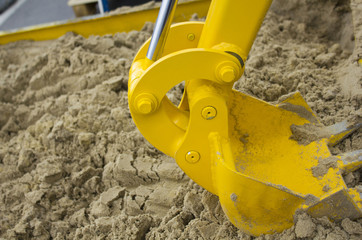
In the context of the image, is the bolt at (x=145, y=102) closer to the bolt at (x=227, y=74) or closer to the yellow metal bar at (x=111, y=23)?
the bolt at (x=227, y=74)

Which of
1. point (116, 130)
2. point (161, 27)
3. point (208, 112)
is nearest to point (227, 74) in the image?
point (208, 112)

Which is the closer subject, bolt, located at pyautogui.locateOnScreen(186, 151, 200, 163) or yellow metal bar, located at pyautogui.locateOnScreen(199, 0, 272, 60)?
yellow metal bar, located at pyautogui.locateOnScreen(199, 0, 272, 60)

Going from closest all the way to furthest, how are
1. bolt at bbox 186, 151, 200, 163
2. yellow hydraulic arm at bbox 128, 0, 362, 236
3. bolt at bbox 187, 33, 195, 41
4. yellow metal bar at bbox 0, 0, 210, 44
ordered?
1. yellow hydraulic arm at bbox 128, 0, 362, 236
2. bolt at bbox 186, 151, 200, 163
3. bolt at bbox 187, 33, 195, 41
4. yellow metal bar at bbox 0, 0, 210, 44

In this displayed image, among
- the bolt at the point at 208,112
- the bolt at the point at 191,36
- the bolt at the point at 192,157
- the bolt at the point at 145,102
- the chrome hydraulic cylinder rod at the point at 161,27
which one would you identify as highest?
the chrome hydraulic cylinder rod at the point at 161,27

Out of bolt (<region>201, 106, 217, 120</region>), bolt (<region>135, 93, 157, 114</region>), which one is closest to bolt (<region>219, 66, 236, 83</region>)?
bolt (<region>201, 106, 217, 120</region>)

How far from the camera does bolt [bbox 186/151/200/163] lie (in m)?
1.46

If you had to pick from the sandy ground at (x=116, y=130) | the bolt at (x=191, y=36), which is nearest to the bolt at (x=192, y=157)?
the sandy ground at (x=116, y=130)

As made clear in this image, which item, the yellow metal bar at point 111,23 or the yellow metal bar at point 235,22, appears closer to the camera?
the yellow metal bar at point 235,22

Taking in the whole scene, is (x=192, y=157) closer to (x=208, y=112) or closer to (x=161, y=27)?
(x=208, y=112)

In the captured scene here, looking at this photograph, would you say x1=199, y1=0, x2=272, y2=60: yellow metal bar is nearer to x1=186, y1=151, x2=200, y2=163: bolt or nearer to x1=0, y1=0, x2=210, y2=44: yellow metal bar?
x1=186, y1=151, x2=200, y2=163: bolt

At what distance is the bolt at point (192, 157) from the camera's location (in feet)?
4.79

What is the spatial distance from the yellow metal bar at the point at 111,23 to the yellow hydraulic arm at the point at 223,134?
5.12 ft

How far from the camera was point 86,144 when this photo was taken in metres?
2.12

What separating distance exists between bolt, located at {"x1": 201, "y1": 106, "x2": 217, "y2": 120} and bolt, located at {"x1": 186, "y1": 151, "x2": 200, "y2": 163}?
162 mm
